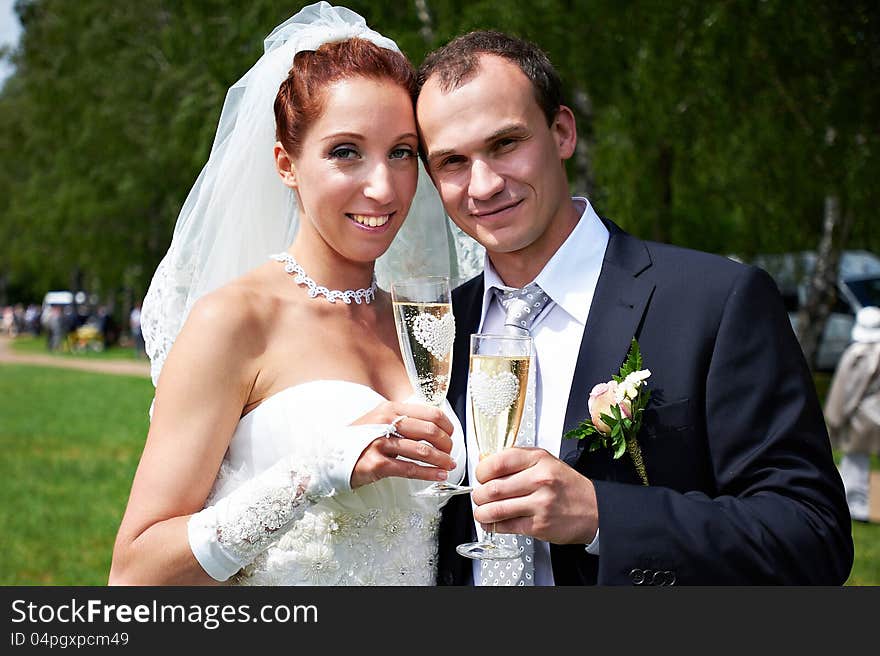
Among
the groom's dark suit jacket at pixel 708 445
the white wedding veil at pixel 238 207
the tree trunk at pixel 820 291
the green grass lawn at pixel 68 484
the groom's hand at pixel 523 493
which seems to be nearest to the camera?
the groom's hand at pixel 523 493

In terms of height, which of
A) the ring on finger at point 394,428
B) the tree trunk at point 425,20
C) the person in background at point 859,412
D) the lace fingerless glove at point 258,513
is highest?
the tree trunk at point 425,20

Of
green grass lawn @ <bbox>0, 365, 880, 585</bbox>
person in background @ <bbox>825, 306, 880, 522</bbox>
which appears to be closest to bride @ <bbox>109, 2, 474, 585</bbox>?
green grass lawn @ <bbox>0, 365, 880, 585</bbox>

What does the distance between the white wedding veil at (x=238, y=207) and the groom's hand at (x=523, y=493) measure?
182 cm

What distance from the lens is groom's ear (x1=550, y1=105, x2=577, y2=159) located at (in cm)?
353

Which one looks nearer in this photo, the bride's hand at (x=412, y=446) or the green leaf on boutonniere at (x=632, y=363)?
the bride's hand at (x=412, y=446)

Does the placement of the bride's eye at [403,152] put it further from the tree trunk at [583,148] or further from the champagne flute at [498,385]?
the tree trunk at [583,148]

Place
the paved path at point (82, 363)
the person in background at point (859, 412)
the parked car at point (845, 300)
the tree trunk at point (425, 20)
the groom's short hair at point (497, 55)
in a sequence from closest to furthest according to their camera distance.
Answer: the groom's short hair at point (497, 55) → the tree trunk at point (425, 20) → the person in background at point (859, 412) → the parked car at point (845, 300) → the paved path at point (82, 363)

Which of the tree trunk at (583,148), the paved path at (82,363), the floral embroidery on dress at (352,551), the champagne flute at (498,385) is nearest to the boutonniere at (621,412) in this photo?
the champagne flute at (498,385)

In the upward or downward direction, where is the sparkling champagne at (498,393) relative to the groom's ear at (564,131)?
downward

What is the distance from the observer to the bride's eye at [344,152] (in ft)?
11.3

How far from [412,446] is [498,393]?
12.2 inches

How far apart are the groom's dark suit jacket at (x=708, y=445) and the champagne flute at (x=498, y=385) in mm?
371

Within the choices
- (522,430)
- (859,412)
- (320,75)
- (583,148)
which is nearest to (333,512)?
(522,430)

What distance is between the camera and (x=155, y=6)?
30.0m
